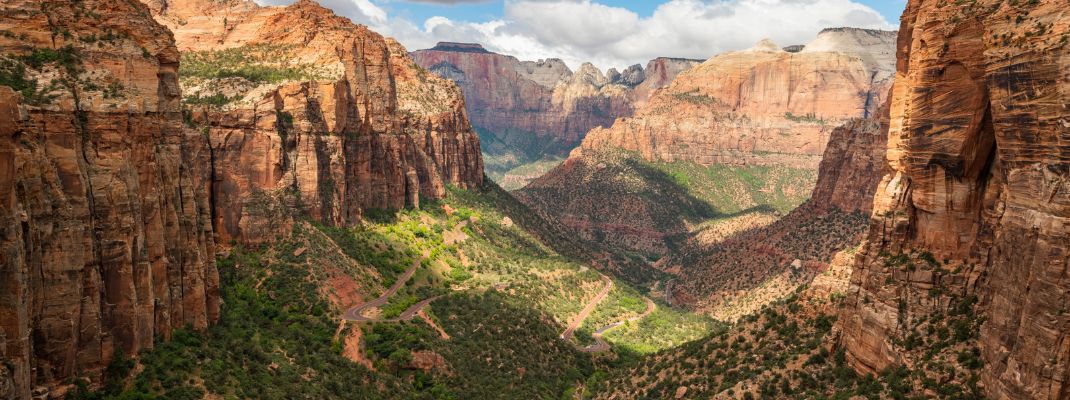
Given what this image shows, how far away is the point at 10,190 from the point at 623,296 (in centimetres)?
8734

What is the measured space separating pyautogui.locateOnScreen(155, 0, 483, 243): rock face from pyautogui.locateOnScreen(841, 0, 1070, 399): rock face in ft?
181

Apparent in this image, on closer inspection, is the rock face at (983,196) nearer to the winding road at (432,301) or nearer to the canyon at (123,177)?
the canyon at (123,177)

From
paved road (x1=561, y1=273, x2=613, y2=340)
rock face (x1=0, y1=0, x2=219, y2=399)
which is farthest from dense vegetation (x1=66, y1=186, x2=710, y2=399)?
rock face (x1=0, y1=0, x2=219, y2=399)

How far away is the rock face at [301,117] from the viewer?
72750 millimetres

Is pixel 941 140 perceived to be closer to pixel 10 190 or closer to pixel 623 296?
pixel 10 190

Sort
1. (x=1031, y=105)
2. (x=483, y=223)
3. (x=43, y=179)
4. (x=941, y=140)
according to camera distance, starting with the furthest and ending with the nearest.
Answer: (x=483, y=223), (x=941, y=140), (x=43, y=179), (x=1031, y=105)

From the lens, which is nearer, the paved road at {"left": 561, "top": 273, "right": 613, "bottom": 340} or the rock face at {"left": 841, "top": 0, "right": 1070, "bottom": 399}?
the rock face at {"left": 841, "top": 0, "right": 1070, "bottom": 399}

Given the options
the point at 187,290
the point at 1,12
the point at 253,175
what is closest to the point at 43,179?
the point at 1,12

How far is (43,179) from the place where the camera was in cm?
3425

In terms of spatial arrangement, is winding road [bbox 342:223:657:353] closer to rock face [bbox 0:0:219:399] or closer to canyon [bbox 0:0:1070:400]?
canyon [bbox 0:0:1070:400]

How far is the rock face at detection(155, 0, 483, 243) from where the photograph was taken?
72.8 m

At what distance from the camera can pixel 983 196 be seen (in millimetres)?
38000

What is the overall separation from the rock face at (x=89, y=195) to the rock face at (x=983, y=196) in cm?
4058

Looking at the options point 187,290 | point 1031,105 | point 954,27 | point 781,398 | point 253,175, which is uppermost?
point 954,27
